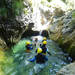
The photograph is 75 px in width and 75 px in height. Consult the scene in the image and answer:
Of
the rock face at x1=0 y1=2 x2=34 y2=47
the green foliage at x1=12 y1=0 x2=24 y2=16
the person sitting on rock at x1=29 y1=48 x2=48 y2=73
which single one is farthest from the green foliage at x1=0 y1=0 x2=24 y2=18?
the person sitting on rock at x1=29 y1=48 x2=48 y2=73

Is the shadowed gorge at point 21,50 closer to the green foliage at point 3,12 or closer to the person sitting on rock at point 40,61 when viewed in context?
the green foliage at point 3,12

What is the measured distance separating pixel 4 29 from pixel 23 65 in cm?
345

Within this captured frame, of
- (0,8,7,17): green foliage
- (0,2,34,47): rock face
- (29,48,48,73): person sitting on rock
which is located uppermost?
(0,8,7,17): green foliage

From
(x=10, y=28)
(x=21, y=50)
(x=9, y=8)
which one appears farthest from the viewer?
(x=21, y=50)

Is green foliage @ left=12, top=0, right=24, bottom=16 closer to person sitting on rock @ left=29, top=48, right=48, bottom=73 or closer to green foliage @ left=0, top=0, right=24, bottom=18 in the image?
green foliage @ left=0, top=0, right=24, bottom=18

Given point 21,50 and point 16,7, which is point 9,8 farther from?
point 21,50

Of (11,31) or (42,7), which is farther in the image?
(42,7)

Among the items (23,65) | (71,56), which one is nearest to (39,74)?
(23,65)

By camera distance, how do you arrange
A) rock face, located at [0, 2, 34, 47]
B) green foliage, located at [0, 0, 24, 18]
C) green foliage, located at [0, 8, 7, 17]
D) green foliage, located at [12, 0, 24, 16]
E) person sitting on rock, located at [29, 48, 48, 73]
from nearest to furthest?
1. person sitting on rock, located at [29, 48, 48, 73]
2. green foliage, located at [0, 8, 7, 17]
3. green foliage, located at [0, 0, 24, 18]
4. rock face, located at [0, 2, 34, 47]
5. green foliage, located at [12, 0, 24, 16]

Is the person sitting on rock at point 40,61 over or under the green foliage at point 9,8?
under

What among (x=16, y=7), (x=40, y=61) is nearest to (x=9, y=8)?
(x=16, y=7)

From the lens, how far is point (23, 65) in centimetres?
604

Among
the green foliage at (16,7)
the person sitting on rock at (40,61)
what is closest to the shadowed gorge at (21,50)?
the green foliage at (16,7)

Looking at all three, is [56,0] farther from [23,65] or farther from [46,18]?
[23,65]
